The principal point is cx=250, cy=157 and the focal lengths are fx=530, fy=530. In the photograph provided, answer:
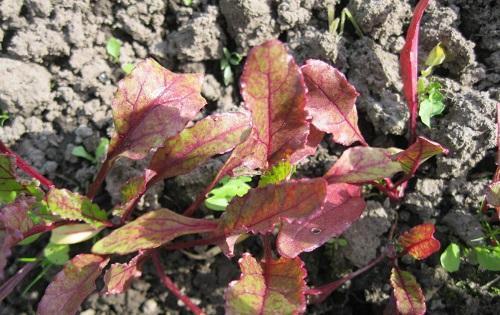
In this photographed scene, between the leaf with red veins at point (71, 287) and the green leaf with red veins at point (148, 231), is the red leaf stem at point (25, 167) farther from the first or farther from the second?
the green leaf with red veins at point (148, 231)

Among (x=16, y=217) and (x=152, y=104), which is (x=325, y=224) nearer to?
(x=152, y=104)

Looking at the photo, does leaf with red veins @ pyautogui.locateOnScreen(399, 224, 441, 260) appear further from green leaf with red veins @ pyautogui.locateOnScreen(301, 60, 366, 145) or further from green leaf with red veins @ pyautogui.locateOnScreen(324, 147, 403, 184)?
green leaf with red veins @ pyautogui.locateOnScreen(301, 60, 366, 145)

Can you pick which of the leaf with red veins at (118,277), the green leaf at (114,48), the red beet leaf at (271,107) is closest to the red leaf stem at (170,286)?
the leaf with red veins at (118,277)

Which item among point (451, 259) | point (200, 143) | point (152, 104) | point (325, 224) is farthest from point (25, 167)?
point (451, 259)

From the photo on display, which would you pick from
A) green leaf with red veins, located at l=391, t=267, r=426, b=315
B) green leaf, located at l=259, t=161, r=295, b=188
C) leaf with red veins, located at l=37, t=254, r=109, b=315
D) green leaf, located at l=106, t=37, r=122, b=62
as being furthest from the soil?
green leaf, located at l=259, t=161, r=295, b=188

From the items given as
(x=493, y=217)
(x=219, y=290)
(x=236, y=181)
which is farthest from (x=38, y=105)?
(x=493, y=217)

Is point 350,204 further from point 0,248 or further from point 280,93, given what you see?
point 0,248
